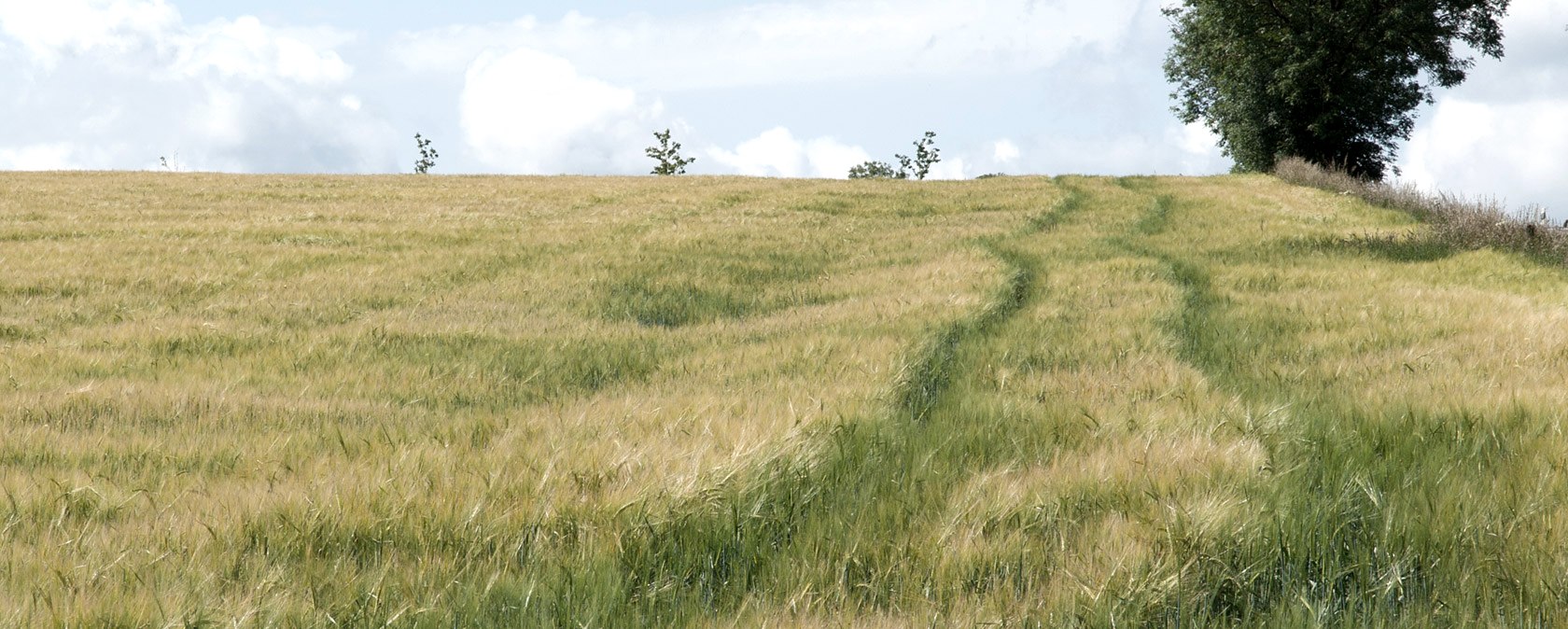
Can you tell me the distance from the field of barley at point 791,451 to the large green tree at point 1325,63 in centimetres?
2274

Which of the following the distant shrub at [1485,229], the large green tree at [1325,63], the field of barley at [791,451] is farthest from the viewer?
the large green tree at [1325,63]

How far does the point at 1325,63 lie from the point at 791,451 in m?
34.4

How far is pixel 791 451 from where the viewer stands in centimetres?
429

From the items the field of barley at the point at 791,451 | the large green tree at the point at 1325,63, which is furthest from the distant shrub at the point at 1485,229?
the large green tree at the point at 1325,63

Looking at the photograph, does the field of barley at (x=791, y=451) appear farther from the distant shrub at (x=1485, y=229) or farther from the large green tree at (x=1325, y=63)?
the large green tree at (x=1325, y=63)

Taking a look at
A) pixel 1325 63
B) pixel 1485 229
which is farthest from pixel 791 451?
pixel 1325 63

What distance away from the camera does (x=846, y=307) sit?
381 inches

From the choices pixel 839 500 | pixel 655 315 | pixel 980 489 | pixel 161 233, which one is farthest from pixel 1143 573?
pixel 161 233

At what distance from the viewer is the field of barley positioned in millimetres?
2961

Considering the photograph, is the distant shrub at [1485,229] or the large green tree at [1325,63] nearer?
the distant shrub at [1485,229]

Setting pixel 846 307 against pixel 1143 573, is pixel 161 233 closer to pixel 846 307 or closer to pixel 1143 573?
pixel 846 307

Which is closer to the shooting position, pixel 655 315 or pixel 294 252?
pixel 655 315

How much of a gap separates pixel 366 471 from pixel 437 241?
12.9 meters

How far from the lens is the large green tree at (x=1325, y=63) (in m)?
31.5
